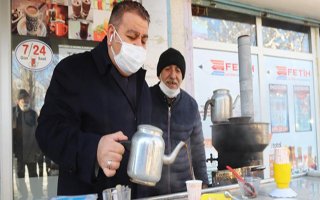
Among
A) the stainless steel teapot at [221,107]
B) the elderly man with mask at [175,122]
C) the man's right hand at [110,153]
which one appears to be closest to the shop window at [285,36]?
the stainless steel teapot at [221,107]

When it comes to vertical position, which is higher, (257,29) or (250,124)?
(257,29)

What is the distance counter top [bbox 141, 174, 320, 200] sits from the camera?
134cm

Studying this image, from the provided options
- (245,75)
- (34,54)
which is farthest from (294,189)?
(34,54)

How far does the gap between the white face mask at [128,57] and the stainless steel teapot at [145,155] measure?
441mm

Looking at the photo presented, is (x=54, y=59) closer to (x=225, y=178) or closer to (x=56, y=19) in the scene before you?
(x=56, y=19)

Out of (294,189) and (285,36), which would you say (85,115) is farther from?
(285,36)

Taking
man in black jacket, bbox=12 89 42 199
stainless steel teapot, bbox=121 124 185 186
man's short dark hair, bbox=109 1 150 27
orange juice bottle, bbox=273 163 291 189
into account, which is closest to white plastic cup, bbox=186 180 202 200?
stainless steel teapot, bbox=121 124 185 186

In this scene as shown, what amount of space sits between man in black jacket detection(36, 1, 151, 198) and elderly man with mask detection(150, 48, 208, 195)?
566 millimetres

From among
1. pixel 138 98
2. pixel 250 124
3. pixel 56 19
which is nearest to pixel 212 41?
pixel 250 124

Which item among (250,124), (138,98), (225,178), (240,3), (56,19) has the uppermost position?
(240,3)

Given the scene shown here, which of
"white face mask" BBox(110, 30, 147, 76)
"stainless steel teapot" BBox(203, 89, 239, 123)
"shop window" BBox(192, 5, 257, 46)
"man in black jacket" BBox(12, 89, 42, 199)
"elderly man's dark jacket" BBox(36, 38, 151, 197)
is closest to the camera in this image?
"elderly man's dark jacket" BBox(36, 38, 151, 197)

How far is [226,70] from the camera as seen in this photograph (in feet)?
11.1

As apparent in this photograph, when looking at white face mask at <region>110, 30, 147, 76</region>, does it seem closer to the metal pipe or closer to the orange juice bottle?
the orange juice bottle

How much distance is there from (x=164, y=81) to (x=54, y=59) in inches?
28.7
